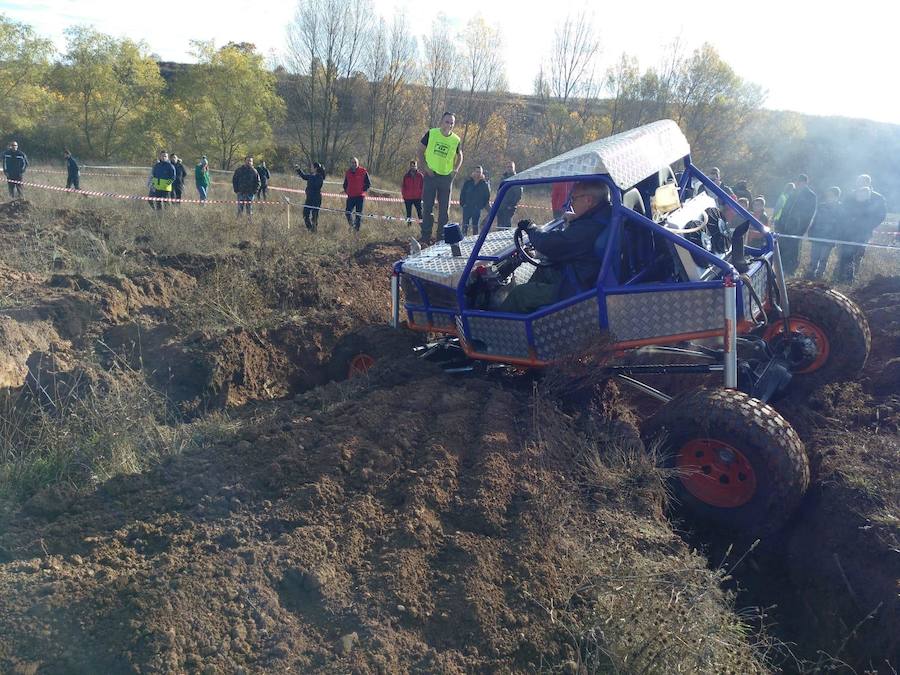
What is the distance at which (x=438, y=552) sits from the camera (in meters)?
3.27

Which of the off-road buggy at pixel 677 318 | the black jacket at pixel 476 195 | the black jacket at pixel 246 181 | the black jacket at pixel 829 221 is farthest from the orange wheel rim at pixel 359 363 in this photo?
the black jacket at pixel 246 181

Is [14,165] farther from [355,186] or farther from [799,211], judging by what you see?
[799,211]

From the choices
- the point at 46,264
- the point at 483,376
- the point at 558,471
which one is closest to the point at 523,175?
the point at 483,376

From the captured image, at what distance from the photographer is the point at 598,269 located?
484cm

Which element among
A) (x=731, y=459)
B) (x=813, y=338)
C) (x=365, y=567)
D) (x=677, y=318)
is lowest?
(x=365, y=567)

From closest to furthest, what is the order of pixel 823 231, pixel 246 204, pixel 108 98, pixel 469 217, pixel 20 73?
1. pixel 823 231
2. pixel 469 217
3. pixel 246 204
4. pixel 20 73
5. pixel 108 98

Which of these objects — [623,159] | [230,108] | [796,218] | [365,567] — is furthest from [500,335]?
[230,108]

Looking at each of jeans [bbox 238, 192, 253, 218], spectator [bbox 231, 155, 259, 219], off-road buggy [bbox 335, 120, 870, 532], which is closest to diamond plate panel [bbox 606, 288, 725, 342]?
off-road buggy [bbox 335, 120, 870, 532]

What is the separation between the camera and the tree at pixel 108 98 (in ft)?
149

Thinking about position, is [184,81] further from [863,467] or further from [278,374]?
[863,467]

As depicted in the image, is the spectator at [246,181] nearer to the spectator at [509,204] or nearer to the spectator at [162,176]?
the spectator at [162,176]

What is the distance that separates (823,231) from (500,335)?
377 inches

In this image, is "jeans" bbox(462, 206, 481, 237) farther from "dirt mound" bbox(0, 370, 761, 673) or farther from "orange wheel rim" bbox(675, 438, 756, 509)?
"dirt mound" bbox(0, 370, 761, 673)

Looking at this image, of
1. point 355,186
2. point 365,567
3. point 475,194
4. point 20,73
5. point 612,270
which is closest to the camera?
point 365,567
